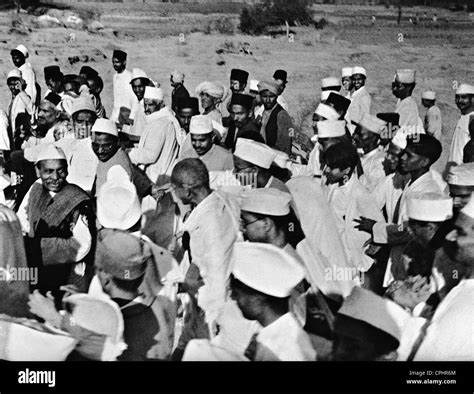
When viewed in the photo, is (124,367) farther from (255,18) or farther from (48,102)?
(255,18)

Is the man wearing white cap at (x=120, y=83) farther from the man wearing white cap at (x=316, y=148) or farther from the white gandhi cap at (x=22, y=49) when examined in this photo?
the man wearing white cap at (x=316, y=148)

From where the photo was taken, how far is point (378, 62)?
7664 millimetres

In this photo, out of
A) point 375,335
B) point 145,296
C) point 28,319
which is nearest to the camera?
point 375,335

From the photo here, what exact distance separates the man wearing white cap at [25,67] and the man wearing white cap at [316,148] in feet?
6.23

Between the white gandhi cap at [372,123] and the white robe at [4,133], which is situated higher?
the white gandhi cap at [372,123]

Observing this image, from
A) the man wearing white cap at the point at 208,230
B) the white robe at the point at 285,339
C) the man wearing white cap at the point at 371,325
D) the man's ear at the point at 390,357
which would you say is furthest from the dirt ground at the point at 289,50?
the white robe at the point at 285,339

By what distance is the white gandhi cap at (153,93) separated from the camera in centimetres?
751

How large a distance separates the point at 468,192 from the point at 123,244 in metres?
2.37

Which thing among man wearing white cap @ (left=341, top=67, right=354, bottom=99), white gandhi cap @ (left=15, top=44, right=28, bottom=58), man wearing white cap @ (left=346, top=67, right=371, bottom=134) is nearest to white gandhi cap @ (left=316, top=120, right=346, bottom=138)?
man wearing white cap @ (left=346, top=67, right=371, bottom=134)

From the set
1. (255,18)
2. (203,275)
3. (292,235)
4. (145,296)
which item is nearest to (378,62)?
(255,18)

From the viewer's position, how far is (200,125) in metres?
7.32

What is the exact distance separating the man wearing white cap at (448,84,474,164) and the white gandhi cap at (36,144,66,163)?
277cm

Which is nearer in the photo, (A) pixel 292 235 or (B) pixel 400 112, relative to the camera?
(A) pixel 292 235

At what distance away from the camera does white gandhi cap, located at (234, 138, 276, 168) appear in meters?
7.09
